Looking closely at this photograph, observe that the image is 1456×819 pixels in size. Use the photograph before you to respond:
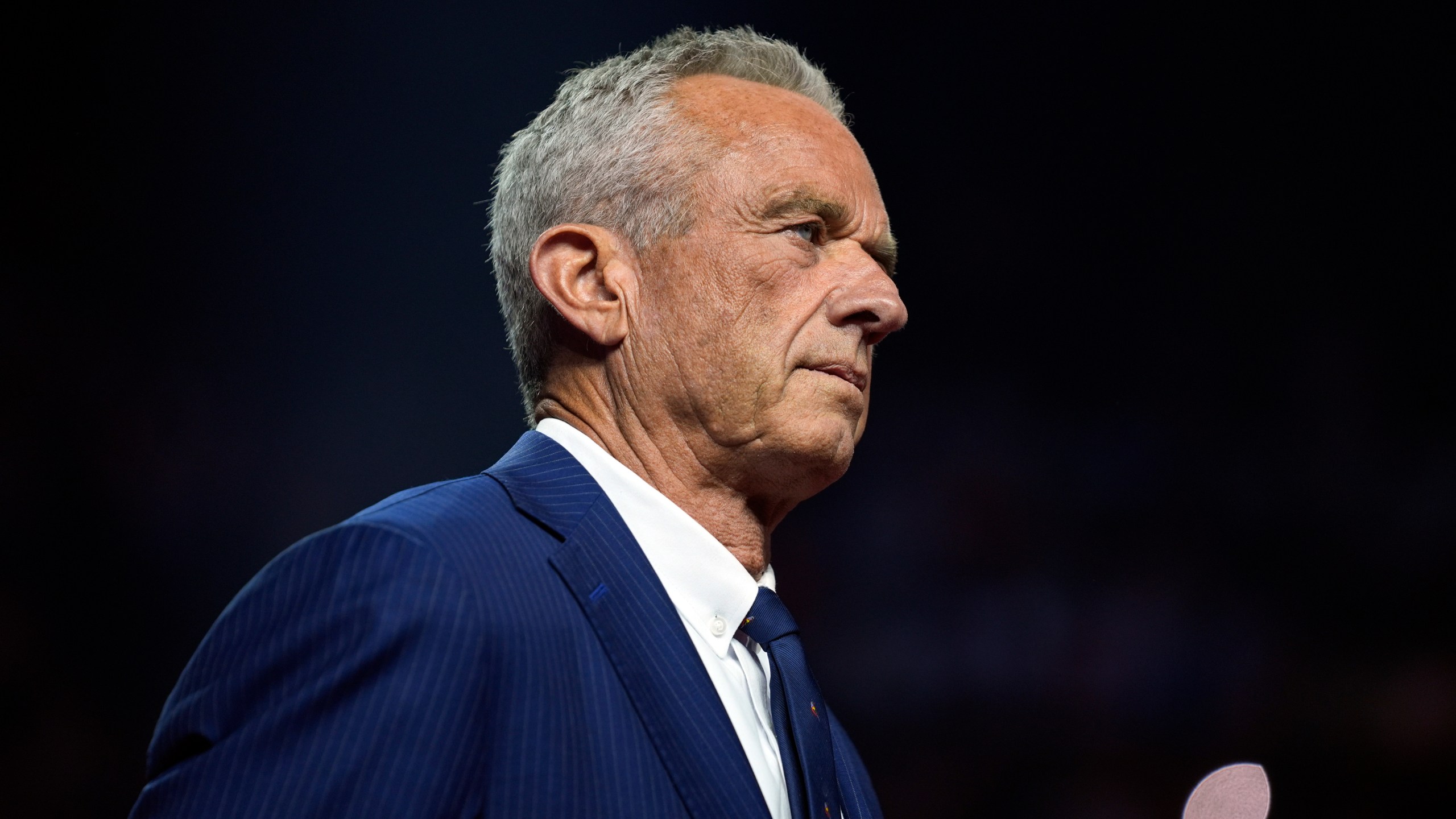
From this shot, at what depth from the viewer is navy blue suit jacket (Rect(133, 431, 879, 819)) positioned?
758 millimetres

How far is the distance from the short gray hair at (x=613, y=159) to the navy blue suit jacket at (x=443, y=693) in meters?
0.38

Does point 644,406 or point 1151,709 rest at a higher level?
point 644,406

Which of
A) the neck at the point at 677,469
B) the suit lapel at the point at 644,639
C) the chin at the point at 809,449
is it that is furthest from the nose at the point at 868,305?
the suit lapel at the point at 644,639

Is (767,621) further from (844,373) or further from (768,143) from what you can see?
(768,143)

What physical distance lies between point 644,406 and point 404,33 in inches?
54.3

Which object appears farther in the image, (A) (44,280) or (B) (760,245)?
(A) (44,280)

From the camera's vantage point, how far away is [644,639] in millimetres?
924

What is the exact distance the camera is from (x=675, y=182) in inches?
45.9

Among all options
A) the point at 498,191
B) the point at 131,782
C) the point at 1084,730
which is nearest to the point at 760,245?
the point at 498,191

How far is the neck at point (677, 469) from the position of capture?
1141mm

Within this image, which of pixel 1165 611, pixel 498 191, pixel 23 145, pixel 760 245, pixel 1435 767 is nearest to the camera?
pixel 760 245

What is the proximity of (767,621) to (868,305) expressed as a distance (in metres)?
0.37

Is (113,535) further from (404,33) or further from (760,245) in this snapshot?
(760,245)

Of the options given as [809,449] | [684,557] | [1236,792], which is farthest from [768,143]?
[1236,792]
